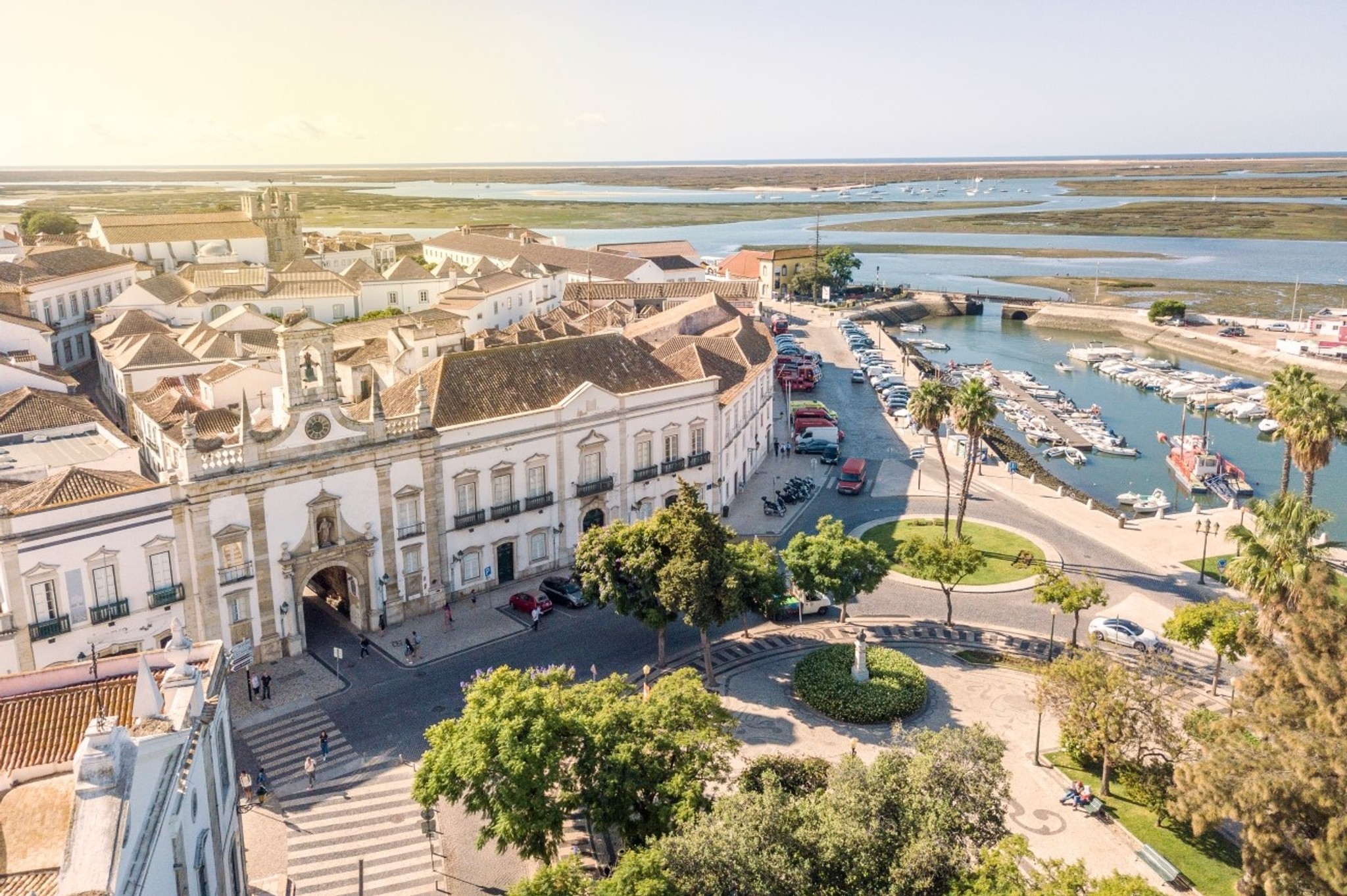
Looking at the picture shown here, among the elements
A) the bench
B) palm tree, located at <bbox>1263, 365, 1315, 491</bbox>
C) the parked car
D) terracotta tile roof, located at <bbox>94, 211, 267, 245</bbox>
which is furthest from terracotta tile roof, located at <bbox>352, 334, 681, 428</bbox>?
terracotta tile roof, located at <bbox>94, 211, 267, 245</bbox>

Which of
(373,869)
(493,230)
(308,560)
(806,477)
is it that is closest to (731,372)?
(806,477)

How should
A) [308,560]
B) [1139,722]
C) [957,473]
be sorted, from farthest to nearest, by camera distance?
[957,473], [308,560], [1139,722]

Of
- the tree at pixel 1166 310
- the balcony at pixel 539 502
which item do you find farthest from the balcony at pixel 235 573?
the tree at pixel 1166 310

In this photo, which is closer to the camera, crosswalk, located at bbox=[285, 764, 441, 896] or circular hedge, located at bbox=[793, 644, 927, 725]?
crosswalk, located at bbox=[285, 764, 441, 896]

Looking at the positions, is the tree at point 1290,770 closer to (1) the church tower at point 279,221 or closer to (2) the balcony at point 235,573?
(2) the balcony at point 235,573

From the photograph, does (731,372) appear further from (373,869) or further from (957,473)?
(373,869)

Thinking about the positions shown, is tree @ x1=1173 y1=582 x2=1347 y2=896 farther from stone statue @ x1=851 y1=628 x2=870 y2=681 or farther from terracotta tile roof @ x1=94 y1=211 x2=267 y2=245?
terracotta tile roof @ x1=94 y1=211 x2=267 y2=245
